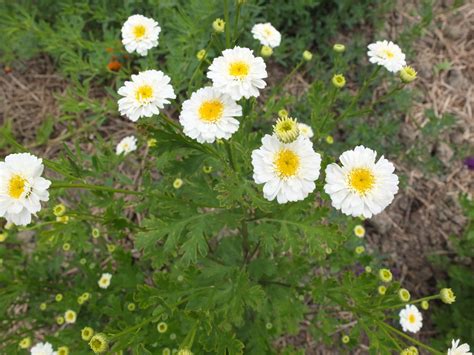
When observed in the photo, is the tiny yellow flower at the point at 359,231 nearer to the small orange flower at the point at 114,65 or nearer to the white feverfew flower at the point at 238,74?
the white feverfew flower at the point at 238,74

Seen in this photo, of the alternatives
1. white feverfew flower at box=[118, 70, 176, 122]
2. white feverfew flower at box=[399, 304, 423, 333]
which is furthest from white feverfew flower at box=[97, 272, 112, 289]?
white feverfew flower at box=[399, 304, 423, 333]

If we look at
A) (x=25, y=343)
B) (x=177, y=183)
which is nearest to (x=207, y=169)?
(x=177, y=183)

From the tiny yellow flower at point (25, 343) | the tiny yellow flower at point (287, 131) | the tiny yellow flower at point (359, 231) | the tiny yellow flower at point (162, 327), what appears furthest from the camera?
the tiny yellow flower at point (359, 231)

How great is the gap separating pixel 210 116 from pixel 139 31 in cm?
94

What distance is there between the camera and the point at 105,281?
2625 mm

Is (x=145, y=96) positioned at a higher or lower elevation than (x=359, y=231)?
higher

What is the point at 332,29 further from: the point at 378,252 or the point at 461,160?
the point at 378,252

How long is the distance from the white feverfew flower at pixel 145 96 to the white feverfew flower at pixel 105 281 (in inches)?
52.0

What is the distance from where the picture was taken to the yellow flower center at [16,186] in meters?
1.53

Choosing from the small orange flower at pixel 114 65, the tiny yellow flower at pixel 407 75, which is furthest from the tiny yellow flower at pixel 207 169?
the small orange flower at pixel 114 65

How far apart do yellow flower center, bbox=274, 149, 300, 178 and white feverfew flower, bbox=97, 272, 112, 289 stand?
1.59 m

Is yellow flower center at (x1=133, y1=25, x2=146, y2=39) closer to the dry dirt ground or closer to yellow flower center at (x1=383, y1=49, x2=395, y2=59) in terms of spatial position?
yellow flower center at (x1=383, y1=49, x2=395, y2=59)

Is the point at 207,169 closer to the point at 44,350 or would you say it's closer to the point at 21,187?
the point at 21,187

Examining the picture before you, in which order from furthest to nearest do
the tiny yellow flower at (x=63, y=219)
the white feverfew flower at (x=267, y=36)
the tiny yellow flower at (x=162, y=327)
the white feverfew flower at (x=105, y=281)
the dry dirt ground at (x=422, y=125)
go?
1. the dry dirt ground at (x=422, y=125)
2. the white feverfew flower at (x=105, y=281)
3. the white feverfew flower at (x=267, y=36)
4. the tiny yellow flower at (x=63, y=219)
5. the tiny yellow flower at (x=162, y=327)
